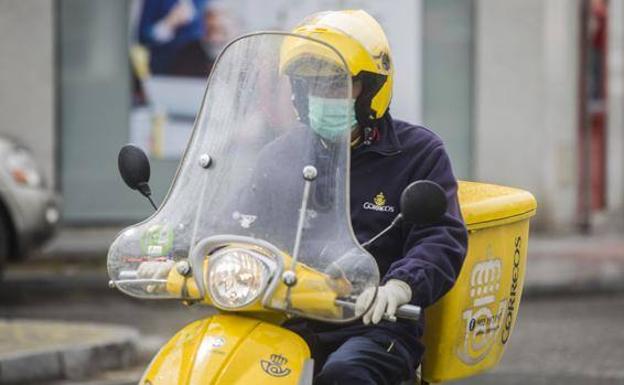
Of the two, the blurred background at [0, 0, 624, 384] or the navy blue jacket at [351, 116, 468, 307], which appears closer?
the navy blue jacket at [351, 116, 468, 307]

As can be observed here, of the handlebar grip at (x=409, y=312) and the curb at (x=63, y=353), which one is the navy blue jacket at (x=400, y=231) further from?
the curb at (x=63, y=353)

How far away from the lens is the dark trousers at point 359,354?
12.6ft

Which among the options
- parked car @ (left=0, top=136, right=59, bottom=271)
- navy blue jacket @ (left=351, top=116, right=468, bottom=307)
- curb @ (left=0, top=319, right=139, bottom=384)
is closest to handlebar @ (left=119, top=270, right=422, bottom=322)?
navy blue jacket @ (left=351, top=116, right=468, bottom=307)

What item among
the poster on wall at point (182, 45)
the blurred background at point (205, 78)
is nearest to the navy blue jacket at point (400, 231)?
the blurred background at point (205, 78)

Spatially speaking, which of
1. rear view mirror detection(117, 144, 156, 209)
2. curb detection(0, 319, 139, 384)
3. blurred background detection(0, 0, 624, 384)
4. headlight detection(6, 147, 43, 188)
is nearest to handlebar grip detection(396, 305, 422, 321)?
rear view mirror detection(117, 144, 156, 209)

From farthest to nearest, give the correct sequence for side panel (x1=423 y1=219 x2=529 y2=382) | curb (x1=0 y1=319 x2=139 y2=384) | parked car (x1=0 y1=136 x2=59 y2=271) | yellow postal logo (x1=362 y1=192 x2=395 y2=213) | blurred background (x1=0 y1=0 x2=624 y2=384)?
blurred background (x1=0 y1=0 x2=624 y2=384)
parked car (x1=0 y1=136 x2=59 y2=271)
curb (x1=0 y1=319 x2=139 y2=384)
side panel (x1=423 y1=219 x2=529 y2=382)
yellow postal logo (x1=362 y1=192 x2=395 y2=213)

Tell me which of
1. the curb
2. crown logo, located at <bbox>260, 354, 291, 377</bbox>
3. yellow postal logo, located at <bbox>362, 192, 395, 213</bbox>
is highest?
yellow postal logo, located at <bbox>362, 192, 395, 213</bbox>

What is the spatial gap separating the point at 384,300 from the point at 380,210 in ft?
1.70

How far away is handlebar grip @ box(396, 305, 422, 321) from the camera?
12.1 ft

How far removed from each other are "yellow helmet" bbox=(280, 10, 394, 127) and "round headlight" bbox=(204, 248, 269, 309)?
0.53m

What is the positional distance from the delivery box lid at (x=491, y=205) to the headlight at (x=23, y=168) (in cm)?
727

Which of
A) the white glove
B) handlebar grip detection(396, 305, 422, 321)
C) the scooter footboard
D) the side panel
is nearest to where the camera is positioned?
the scooter footboard

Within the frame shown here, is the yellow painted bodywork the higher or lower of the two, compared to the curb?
higher

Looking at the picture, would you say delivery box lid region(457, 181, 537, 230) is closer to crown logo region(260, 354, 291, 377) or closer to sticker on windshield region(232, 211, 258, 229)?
sticker on windshield region(232, 211, 258, 229)
